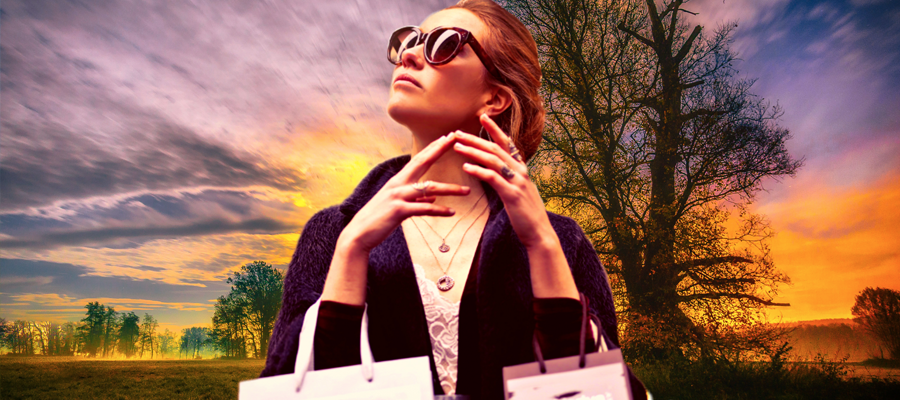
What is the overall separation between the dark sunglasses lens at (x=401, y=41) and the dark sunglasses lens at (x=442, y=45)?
126 millimetres

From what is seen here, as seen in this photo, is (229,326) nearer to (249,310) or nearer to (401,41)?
(249,310)

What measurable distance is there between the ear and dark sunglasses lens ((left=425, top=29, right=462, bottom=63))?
0.30m

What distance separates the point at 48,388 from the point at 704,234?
23.5 m

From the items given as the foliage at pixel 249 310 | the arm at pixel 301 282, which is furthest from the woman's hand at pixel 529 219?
the foliage at pixel 249 310

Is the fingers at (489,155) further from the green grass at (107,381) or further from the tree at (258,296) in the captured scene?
the tree at (258,296)

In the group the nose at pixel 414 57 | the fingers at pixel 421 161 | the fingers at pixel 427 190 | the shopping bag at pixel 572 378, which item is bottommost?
the shopping bag at pixel 572 378

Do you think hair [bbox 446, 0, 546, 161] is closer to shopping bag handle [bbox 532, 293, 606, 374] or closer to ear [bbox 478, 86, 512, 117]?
ear [bbox 478, 86, 512, 117]

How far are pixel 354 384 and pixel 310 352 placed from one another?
20 cm

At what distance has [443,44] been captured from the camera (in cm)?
207

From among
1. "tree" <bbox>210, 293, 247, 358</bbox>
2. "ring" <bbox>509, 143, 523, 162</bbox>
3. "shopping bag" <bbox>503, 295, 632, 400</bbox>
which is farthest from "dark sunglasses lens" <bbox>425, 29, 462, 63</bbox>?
"tree" <bbox>210, 293, 247, 358</bbox>

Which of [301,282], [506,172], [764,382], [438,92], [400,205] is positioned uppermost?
[438,92]

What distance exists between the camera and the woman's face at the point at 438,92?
198 centimetres

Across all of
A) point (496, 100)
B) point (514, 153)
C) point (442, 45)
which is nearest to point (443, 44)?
point (442, 45)

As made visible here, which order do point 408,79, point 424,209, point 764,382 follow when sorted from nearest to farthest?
1. point 424,209
2. point 408,79
3. point 764,382
